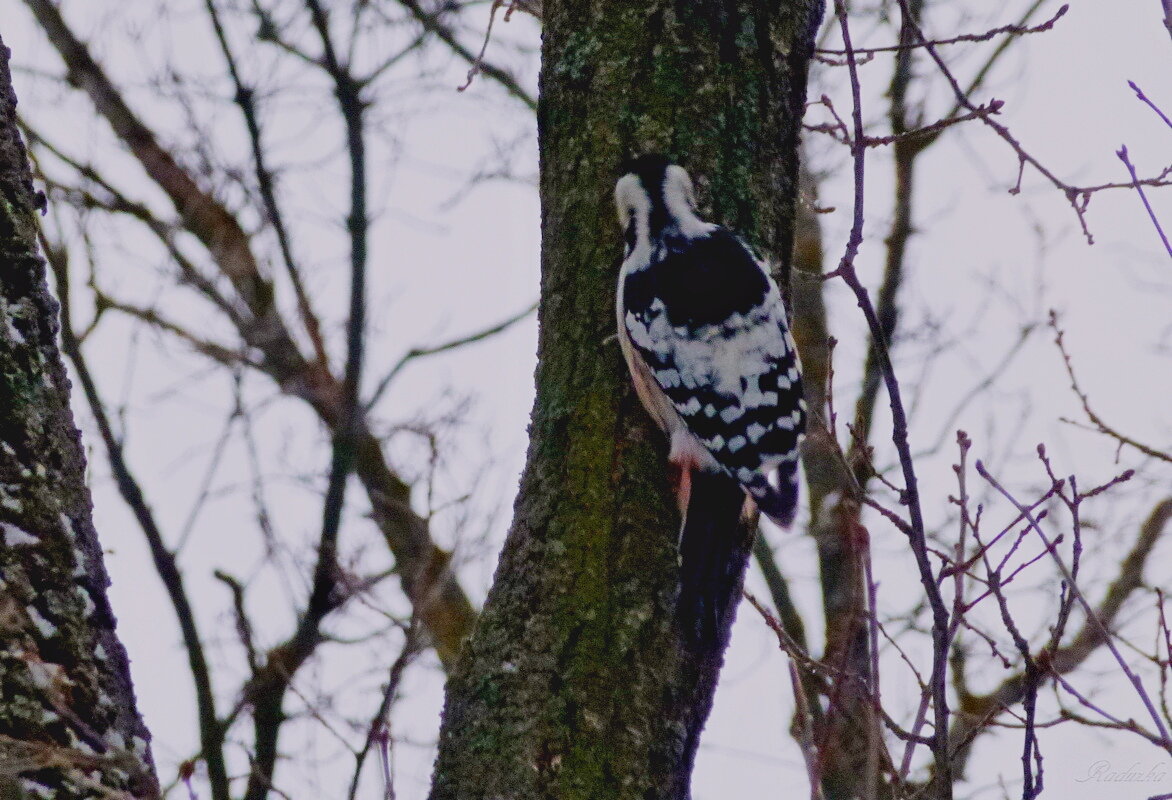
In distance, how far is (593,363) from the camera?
3074 millimetres

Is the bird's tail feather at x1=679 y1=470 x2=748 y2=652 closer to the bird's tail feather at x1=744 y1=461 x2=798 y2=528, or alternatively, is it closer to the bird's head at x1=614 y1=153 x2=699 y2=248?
the bird's tail feather at x1=744 y1=461 x2=798 y2=528

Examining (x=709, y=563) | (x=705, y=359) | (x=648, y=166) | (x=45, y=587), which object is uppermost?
(x=648, y=166)

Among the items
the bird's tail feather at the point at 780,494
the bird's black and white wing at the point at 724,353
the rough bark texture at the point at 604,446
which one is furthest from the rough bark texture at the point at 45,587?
the bird's tail feather at the point at 780,494

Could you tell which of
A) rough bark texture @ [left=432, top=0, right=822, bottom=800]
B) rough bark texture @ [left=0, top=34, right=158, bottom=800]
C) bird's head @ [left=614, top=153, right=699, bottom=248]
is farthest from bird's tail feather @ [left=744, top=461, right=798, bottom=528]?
rough bark texture @ [left=0, top=34, right=158, bottom=800]

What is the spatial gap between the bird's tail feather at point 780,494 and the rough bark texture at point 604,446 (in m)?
0.34

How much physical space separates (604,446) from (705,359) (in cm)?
68

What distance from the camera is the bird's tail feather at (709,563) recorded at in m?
2.81

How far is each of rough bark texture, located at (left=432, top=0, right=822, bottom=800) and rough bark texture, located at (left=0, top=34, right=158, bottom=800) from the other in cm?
Answer: 69

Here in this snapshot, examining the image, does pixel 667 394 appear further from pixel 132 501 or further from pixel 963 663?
pixel 963 663

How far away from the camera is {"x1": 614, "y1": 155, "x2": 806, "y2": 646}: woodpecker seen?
10.00 feet

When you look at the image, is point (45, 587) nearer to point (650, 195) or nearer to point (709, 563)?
point (709, 563)

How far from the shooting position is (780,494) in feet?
10.8

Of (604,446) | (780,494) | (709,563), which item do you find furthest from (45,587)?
(780,494)

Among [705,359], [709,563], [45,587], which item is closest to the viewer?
[45,587]
